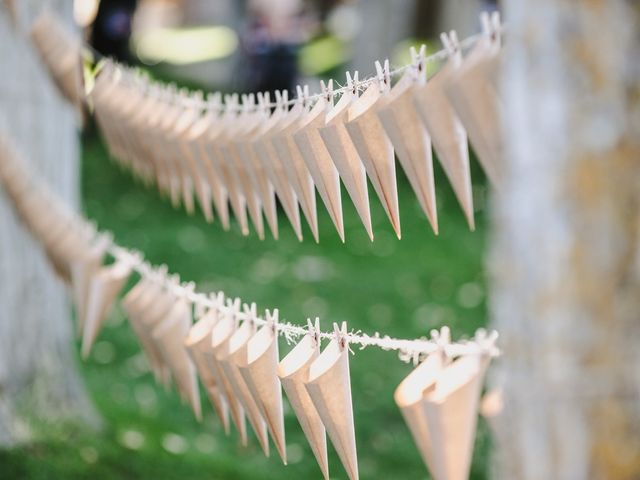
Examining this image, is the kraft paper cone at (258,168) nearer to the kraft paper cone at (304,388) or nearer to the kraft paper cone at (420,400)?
the kraft paper cone at (304,388)

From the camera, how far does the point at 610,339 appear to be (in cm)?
132

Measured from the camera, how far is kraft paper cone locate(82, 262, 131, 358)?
262 cm

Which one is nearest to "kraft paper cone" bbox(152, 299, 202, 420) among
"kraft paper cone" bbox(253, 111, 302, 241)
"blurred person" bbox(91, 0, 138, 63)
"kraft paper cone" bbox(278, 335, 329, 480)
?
"kraft paper cone" bbox(253, 111, 302, 241)

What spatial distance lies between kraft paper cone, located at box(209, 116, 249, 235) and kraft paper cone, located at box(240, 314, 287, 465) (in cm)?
32

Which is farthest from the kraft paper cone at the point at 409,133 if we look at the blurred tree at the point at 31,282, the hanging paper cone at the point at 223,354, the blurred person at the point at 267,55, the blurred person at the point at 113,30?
the blurred person at the point at 113,30

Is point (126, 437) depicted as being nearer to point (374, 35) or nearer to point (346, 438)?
point (346, 438)

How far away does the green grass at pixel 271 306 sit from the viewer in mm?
3801

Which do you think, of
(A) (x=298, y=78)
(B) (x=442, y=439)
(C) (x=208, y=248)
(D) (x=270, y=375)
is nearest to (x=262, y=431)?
(D) (x=270, y=375)

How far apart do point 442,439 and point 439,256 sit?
5.25m

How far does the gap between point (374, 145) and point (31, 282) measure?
2.39m

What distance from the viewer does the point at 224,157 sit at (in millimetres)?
2178

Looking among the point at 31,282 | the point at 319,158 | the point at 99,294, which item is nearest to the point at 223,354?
the point at 319,158

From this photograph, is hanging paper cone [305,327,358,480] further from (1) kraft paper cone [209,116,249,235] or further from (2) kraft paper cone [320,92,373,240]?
(1) kraft paper cone [209,116,249,235]

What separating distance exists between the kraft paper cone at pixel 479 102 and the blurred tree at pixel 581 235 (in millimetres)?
96
